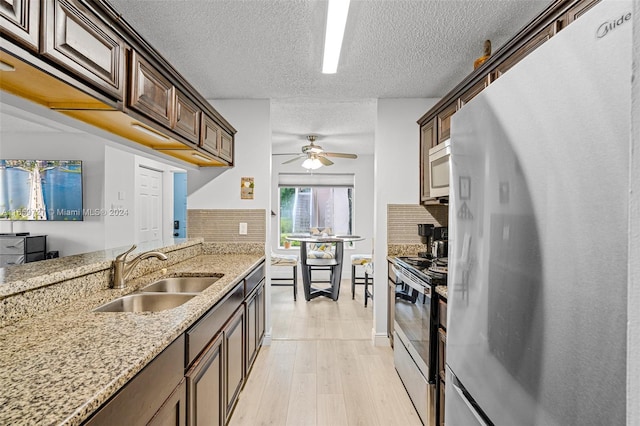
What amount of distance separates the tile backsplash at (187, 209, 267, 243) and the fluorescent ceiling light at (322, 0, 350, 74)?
1575 mm

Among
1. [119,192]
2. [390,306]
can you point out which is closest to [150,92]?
[119,192]

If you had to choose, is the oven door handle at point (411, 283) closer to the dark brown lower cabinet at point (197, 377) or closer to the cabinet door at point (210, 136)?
the dark brown lower cabinet at point (197, 377)

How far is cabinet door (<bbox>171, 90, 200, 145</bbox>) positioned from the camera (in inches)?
80.7

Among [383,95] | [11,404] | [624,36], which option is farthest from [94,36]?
[383,95]

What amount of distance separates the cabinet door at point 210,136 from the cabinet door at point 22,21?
1.45 metres

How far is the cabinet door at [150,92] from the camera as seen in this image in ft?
5.06

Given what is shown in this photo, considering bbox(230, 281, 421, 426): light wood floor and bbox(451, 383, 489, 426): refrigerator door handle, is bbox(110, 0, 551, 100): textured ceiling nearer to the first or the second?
bbox(451, 383, 489, 426): refrigerator door handle

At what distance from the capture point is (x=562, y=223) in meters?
0.62

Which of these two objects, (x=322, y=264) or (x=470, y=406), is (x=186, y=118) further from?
(x=322, y=264)

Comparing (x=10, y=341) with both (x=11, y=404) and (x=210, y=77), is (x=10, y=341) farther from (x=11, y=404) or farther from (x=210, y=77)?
(x=210, y=77)

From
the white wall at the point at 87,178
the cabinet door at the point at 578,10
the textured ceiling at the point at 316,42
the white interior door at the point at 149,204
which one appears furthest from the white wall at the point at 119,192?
the cabinet door at the point at 578,10

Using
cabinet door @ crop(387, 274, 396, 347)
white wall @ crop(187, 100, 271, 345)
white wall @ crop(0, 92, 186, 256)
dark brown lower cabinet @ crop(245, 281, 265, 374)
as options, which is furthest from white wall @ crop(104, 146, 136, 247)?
cabinet door @ crop(387, 274, 396, 347)

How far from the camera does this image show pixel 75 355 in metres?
0.93

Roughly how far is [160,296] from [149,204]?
2.71 meters
